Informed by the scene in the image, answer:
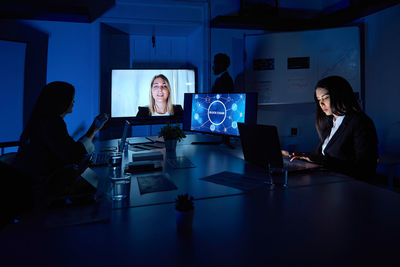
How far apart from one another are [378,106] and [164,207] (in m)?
3.53

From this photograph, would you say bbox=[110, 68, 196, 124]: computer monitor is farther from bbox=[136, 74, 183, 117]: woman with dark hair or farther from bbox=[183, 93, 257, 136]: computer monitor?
bbox=[183, 93, 257, 136]: computer monitor

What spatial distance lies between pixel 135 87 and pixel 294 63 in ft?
7.12

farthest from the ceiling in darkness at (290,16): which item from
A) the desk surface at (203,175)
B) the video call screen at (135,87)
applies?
the desk surface at (203,175)

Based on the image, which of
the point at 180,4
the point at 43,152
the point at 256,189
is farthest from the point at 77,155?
the point at 180,4

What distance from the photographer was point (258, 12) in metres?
3.87

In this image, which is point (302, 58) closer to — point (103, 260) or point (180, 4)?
point (180, 4)

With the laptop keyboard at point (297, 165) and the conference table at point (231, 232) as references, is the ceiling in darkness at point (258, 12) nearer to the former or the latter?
the laptop keyboard at point (297, 165)

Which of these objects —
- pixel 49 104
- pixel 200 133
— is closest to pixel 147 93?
pixel 200 133

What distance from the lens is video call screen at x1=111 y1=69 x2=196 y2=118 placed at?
369cm

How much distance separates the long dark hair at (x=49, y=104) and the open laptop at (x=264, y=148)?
1.24m

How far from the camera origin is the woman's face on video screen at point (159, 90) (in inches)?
150

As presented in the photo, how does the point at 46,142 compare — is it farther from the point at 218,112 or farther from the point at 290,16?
the point at 290,16

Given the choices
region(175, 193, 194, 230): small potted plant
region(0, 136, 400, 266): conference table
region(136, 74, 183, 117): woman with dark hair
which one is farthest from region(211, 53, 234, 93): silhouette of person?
region(175, 193, 194, 230): small potted plant

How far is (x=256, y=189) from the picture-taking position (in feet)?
4.02
